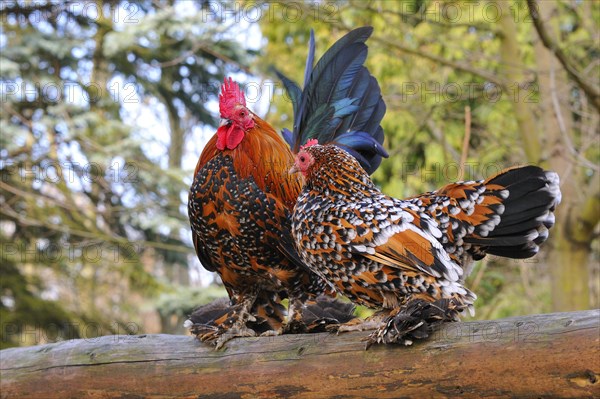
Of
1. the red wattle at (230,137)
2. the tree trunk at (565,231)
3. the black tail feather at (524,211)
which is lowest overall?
the tree trunk at (565,231)

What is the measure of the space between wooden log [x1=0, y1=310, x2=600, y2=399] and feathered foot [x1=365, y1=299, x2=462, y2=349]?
1.4 inches

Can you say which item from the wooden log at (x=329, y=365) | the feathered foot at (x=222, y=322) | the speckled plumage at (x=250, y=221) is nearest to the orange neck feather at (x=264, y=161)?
the speckled plumage at (x=250, y=221)

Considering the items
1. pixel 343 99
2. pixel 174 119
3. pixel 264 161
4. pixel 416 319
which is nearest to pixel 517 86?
pixel 343 99

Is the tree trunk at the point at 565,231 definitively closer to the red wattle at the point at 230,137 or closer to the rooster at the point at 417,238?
the rooster at the point at 417,238

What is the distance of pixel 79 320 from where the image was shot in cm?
733

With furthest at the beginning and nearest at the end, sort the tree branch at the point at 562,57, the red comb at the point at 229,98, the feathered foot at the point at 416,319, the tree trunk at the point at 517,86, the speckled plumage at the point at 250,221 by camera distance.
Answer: the tree trunk at the point at 517,86
the tree branch at the point at 562,57
the red comb at the point at 229,98
the speckled plumage at the point at 250,221
the feathered foot at the point at 416,319

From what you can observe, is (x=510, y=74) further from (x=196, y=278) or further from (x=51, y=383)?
(x=196, y=278)

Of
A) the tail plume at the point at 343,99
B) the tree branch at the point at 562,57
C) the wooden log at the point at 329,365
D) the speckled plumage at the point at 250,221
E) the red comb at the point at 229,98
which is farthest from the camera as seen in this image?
the tree branch at the point at 562,57

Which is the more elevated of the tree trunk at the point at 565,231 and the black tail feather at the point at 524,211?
the black tail feather at the point at 524,211

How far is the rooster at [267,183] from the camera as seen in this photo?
9.04 ft

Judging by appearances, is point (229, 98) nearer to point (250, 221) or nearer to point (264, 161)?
point (264, 161)

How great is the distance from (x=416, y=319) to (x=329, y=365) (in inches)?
15.1

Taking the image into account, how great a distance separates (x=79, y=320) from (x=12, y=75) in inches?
101

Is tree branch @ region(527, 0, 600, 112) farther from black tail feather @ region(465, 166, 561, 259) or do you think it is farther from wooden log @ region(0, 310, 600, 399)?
wooden log @ region(0, 310, 600, 399)
